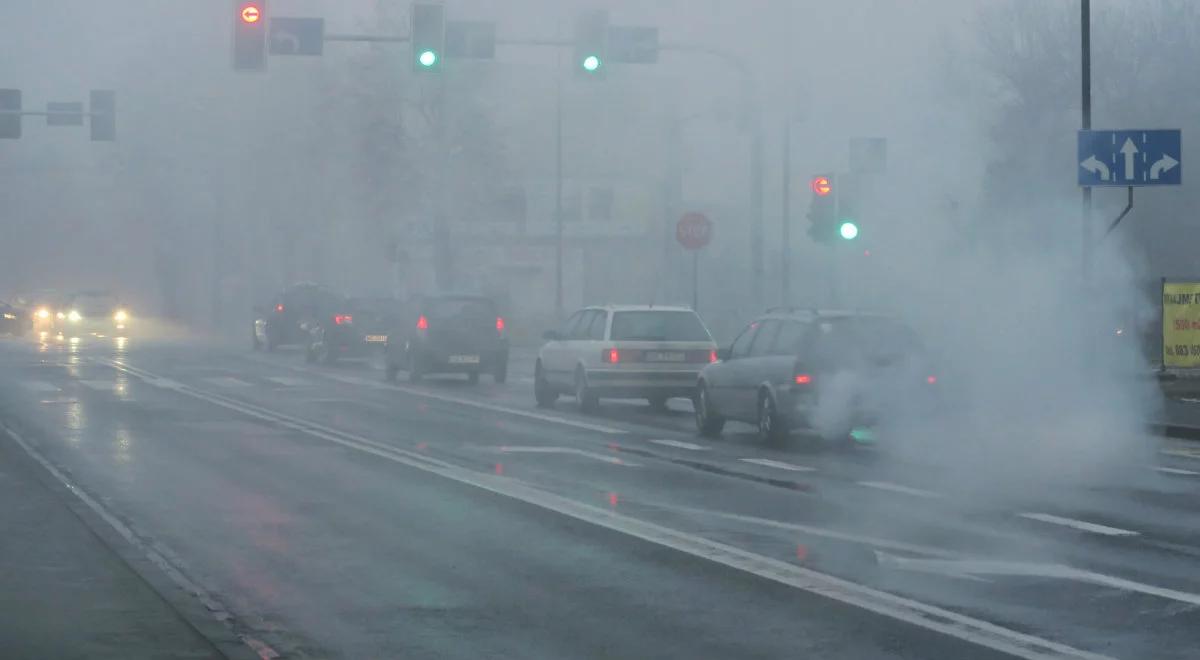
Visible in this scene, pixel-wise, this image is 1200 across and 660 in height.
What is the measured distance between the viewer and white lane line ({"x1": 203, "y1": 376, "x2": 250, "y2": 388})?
29109 millimetres

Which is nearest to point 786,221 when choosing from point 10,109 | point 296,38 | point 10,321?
point 296,38

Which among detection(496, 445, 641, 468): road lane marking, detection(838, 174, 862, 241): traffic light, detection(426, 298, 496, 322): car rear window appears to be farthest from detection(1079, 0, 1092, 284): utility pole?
detection(426, 298, 496, 322): car rear window

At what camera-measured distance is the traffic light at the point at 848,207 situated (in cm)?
1920

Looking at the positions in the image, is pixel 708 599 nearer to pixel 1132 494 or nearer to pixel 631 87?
pixel 1132 494

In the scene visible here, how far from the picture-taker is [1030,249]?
1719 centimetres

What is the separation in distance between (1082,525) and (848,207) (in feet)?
29.1

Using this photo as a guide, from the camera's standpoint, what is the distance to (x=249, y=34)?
22.8 m

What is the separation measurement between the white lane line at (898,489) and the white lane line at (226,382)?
1619cm

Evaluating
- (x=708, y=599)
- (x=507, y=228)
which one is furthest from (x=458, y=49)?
(x=507, y=228)

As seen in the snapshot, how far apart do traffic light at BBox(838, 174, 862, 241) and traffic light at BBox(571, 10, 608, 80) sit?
4.37m

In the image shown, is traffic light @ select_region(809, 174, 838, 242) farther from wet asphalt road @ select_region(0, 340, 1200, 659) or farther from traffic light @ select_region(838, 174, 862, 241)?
wet asphalt road @ select_region(0, 340, 1200, 659)

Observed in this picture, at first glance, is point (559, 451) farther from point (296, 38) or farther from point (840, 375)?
point (296, 38)

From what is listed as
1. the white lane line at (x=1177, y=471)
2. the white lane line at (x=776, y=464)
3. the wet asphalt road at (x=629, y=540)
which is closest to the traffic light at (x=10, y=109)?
the wet asphalt road at (x=629, y=540)

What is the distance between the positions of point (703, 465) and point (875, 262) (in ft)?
15.6
